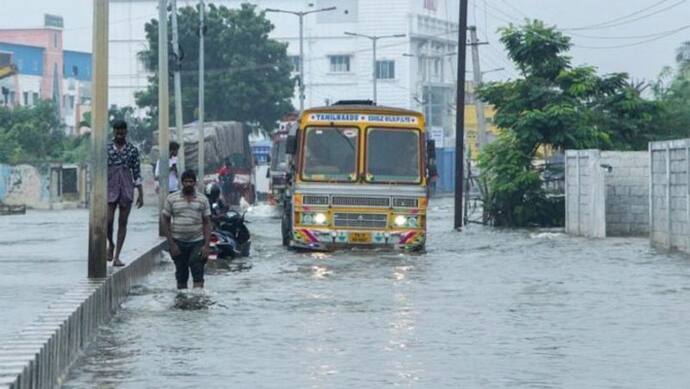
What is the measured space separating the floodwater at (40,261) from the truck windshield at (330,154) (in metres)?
2.89

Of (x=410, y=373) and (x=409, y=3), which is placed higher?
(x=409, y=3)

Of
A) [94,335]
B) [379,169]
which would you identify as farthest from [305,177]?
[94,335]

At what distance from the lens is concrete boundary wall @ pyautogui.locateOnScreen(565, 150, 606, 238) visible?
35844mm

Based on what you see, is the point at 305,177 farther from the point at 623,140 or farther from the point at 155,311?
the point at 623,140

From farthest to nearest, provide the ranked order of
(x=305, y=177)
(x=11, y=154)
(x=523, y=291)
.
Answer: (x=11, y=154) → (x=305, y=177) → (x=523, y=291)

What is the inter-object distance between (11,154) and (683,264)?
52.0m

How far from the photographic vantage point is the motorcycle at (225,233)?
88.9ft

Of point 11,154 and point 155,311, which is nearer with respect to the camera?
point 155,311

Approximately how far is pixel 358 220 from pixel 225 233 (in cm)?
269

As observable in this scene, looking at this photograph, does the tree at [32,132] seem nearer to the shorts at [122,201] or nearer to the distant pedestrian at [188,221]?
the shorts at [122,201]

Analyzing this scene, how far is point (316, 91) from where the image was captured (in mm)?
131750

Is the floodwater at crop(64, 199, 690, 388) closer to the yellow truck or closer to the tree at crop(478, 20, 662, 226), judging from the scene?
the yellow truck

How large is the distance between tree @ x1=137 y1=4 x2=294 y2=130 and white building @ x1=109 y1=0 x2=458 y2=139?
111 feet

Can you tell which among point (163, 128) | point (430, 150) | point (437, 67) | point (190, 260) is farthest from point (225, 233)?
point (437, 67)
